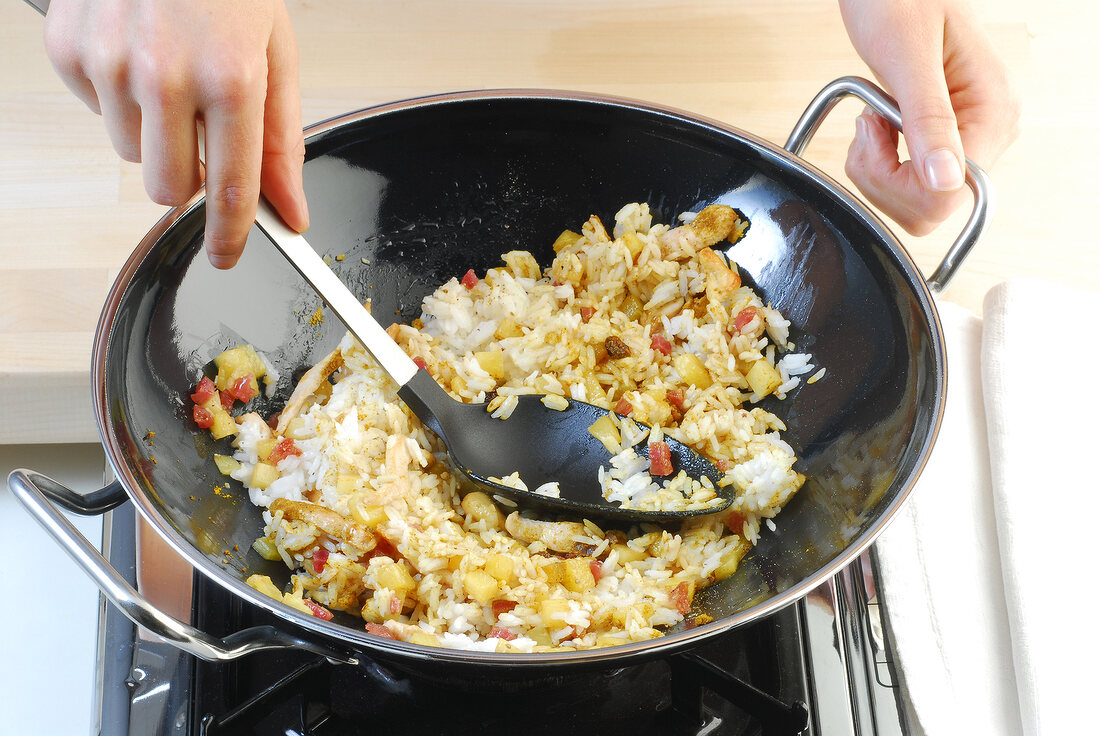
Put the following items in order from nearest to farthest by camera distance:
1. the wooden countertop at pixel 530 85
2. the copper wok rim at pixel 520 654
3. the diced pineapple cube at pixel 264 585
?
the copper wok rim at pixel 520 654 < the diced pineapple cube at pixel 264 585 < the wooden countertop at pixel 530 85

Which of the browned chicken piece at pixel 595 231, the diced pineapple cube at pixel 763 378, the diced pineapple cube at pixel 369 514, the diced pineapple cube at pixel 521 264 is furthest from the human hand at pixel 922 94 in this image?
the diced pineapple cube at pixel 369 514

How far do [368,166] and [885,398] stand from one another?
0.75 metres

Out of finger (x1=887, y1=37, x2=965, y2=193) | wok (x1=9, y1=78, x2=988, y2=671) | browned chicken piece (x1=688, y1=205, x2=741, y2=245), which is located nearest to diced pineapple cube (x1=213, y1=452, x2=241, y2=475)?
wok (x1=9, y1=78, x2=988, y2=671)

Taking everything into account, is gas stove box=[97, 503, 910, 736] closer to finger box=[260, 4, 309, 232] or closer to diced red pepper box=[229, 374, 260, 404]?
diced red pepper box=[229, 374, 260, 404]

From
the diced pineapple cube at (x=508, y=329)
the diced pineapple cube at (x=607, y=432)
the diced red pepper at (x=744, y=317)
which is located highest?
the diced red pepper at (x=744, y=317)

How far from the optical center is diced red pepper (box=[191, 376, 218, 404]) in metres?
1.17

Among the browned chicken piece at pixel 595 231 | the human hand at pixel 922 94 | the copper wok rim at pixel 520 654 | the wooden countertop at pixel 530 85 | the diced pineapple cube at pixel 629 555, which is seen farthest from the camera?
the wooden countertop at pixel 530 85

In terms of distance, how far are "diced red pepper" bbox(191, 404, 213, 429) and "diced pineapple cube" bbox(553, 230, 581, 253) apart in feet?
1.81

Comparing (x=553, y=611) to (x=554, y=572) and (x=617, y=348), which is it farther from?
(x=617, y=348)

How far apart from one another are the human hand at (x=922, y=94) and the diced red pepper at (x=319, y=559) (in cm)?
88

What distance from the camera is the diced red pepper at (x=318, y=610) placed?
1.02 m

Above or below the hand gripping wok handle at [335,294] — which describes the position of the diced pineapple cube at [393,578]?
below

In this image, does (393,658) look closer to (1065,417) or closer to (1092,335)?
(1065,417)

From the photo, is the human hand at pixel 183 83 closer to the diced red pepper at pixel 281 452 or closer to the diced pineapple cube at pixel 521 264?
the diced red pepper at pixel 281 452
